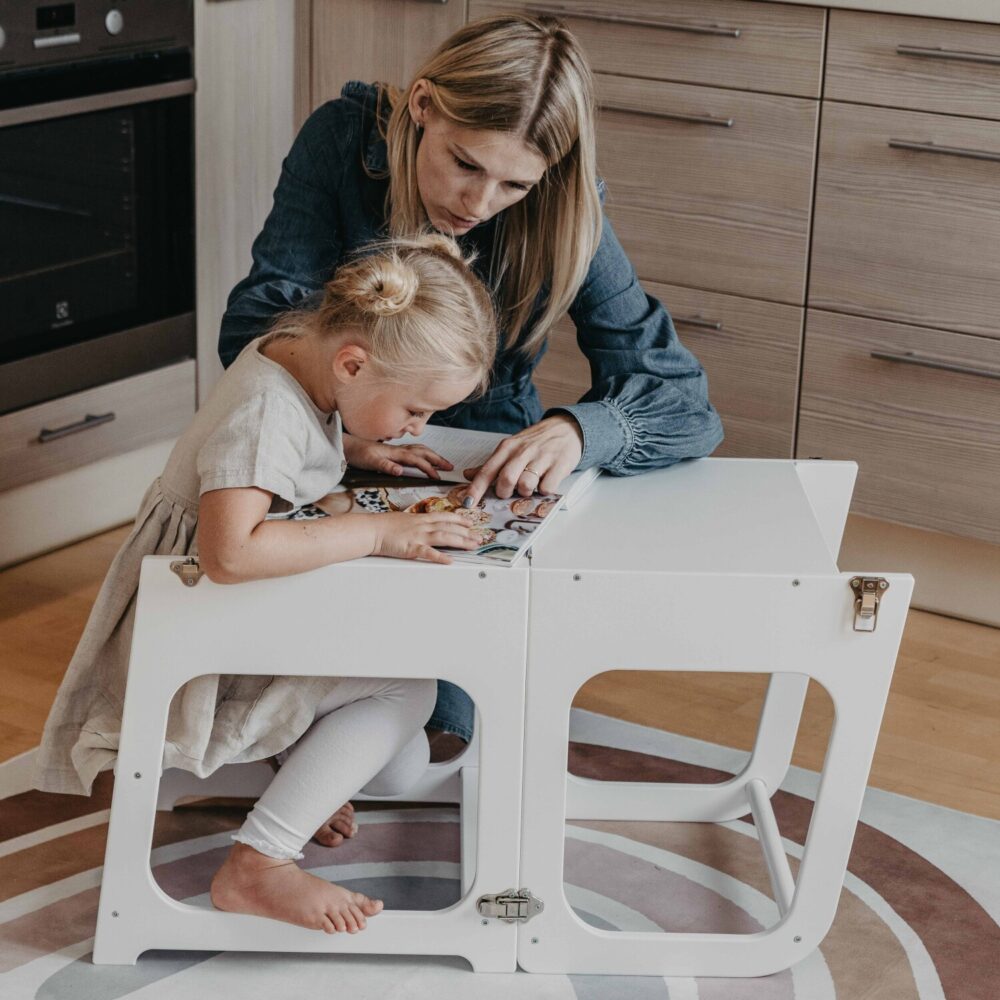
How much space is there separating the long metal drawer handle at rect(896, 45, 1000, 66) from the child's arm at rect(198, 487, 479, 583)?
3.82ft

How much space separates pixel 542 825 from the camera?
1375mm

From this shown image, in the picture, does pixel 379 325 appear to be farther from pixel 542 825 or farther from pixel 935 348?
pixel 935 348

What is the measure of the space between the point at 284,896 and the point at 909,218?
1.30 metres

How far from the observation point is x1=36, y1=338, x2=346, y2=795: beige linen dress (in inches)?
51.7

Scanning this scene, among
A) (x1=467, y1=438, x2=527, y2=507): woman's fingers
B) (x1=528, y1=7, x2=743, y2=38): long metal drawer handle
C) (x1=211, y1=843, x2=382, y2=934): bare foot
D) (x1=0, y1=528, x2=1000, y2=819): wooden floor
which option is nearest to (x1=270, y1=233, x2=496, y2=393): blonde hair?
(x1=467, y1=438, x2=527, y2=507): woman's fingers

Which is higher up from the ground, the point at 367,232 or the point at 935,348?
the point at 367,232

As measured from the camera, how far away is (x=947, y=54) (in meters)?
2.07

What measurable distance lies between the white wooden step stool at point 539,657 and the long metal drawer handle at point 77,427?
1050mm

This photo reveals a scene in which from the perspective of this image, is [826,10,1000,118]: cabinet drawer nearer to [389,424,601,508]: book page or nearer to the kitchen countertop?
the kitchen countertop

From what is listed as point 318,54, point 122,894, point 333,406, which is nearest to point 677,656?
point 333,406

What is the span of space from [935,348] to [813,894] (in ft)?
3.29

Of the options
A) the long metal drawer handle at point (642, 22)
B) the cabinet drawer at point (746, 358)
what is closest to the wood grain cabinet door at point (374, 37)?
the long metal drawer handle at point (642, 22)

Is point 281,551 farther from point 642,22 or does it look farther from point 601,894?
point 642,22

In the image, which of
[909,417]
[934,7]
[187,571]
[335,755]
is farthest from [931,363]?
[187,571]
